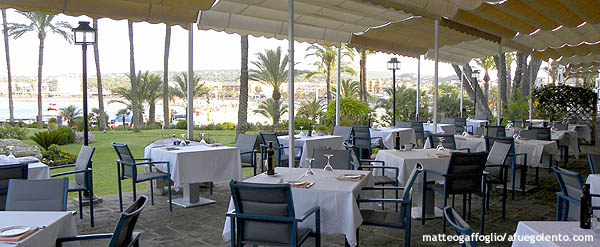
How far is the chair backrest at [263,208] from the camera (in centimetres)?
306

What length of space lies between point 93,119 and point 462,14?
3079 cm

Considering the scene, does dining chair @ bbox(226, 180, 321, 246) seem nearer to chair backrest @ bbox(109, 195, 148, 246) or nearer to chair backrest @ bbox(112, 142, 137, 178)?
chair backrest @ bbox(109, 195, 148, 246)

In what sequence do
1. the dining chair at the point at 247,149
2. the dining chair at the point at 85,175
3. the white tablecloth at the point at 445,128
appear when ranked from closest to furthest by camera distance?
the dining chair at the point at 85,175 < the dining chair at the point at 247,149 < the white tablecloth at the point at 445,128

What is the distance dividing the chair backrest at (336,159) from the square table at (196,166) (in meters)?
1.66

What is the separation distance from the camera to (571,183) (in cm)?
382

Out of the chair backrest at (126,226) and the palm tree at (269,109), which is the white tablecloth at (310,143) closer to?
the chair backrest at (126,226)

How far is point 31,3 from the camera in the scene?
14.8 ft

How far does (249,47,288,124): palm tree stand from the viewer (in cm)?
2386

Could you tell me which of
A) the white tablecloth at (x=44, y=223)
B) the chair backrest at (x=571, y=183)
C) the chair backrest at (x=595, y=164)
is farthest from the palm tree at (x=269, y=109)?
the white tablecloth at (x=44, y=223)

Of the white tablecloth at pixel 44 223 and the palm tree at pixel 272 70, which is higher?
the palm tree at pixel 272 70

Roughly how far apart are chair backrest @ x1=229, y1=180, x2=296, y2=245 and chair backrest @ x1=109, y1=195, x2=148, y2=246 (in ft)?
2.14

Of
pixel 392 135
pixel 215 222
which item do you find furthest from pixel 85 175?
pixel 392 135

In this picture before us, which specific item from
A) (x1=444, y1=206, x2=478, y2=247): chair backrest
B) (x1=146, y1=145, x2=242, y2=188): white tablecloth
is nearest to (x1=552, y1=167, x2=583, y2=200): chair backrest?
(x1=444, y1=206, x2=478, y2=247): chair backrest

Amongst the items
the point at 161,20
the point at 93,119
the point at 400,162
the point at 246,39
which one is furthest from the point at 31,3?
the point at 93,119
